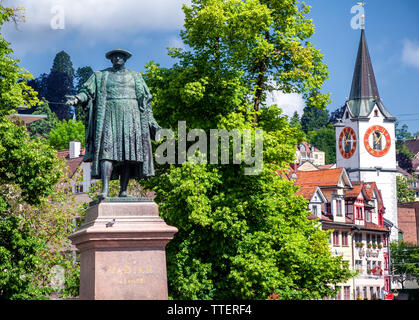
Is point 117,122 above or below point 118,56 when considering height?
below

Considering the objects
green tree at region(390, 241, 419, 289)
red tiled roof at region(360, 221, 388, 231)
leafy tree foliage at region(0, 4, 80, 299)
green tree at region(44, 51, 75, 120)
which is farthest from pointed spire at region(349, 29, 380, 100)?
leafy tree foliage at region(0, 4, 80, 299)

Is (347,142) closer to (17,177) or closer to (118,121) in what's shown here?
(17,177)

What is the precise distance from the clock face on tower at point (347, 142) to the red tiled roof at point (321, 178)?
46604 mm

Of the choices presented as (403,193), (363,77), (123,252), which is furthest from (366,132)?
(123,252)

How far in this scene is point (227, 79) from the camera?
100ft

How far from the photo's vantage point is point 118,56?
17.4 metres

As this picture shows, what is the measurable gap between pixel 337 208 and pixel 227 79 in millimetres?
41407

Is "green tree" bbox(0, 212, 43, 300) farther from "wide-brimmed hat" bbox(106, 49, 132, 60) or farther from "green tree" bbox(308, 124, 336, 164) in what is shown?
"green tree" bbox(308, 124, 336, 164)

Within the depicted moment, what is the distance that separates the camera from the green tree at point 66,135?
8544 cm

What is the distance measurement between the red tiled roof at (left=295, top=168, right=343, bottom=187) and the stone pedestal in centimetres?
5279

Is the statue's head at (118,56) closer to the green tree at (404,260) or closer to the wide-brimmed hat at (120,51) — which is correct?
the wide-brimmed hat at (120,51)

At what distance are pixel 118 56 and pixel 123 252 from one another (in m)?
4.34

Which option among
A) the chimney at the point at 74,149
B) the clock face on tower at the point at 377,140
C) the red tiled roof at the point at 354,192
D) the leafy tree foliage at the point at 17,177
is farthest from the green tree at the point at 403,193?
the leafy tree foliage at the point at 17,177

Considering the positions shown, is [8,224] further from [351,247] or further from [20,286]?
[351,247]
